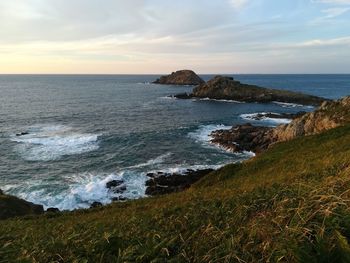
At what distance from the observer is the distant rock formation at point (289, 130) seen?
41.0 meters

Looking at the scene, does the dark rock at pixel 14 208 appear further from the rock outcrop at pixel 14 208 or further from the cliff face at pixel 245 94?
the cliff face at pixel 245 94

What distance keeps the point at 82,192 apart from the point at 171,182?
30.2 feet

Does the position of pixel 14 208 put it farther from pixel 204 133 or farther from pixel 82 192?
pixel 204 133

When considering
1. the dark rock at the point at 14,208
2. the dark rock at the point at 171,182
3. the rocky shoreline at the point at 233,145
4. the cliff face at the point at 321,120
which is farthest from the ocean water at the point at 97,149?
the dark rock at the point at 14,208

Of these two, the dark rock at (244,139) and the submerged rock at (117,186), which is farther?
the dark rock at (244,139)

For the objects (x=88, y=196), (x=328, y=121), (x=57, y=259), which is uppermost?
(x=57, y=259)

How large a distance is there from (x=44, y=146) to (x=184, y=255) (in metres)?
53.3

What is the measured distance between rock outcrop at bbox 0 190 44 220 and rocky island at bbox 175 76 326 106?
10164cm

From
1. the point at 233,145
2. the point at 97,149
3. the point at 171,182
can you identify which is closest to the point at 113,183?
the point at 171,182

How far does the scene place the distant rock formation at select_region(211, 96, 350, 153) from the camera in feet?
134

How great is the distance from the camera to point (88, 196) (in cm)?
3609

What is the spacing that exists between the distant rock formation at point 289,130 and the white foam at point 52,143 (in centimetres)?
2051

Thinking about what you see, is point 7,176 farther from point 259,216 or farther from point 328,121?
point 259,216

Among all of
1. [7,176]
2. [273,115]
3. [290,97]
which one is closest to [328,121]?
[7,176]
